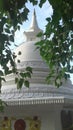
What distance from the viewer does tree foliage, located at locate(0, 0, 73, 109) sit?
9.97 feet

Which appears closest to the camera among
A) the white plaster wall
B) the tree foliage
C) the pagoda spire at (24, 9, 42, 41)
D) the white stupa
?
the tree foliage

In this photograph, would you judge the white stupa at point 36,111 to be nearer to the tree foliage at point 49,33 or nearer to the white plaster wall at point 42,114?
the white plaster wall at point 42,114

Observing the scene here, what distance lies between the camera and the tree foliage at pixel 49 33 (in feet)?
9.97

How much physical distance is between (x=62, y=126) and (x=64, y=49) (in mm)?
Answer: 9059

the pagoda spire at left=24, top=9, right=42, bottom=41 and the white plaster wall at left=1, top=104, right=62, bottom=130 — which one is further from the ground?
the pagoda spire at left=24, top=9, right=42, bottom=41

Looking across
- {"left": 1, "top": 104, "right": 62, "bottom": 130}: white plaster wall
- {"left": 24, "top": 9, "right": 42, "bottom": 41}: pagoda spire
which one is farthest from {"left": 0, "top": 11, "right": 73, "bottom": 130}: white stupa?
{"left": 24, "top": 9, "right": 42, "bottom": 41}: pagoda spire

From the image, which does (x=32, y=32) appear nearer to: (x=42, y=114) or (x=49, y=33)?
(x=42, y=114)

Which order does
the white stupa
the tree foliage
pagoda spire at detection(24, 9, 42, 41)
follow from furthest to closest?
pagoda spire at detection(24, 9, 42, 41) → the white stupa → the tree foliage

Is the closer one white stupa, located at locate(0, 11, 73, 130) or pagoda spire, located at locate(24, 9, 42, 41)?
white stupa, located at locate(0, 11, 73, 130)

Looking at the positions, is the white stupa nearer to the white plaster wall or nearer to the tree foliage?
the white plaster wall

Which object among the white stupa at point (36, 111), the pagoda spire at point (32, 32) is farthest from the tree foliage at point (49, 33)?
the pagoda spire at point (32, 32)

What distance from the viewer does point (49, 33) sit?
3.82 meters

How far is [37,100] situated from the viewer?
40.5 feet

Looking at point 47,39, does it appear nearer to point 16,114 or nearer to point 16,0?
point 16,0
